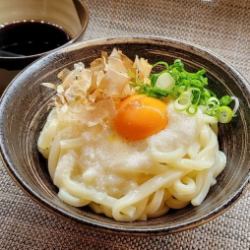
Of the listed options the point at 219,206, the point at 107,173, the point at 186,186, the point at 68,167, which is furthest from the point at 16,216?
the point at 219,206

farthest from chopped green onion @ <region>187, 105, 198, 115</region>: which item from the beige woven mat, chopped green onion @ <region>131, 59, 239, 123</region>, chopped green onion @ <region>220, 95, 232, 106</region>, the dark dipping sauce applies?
the dark dipping sauce

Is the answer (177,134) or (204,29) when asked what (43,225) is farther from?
(204,29)

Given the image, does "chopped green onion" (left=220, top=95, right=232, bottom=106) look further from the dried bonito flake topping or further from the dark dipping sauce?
the dark dipping sauce

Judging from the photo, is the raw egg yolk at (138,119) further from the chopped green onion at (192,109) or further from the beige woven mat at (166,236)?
the beige woven mat at (166,236)

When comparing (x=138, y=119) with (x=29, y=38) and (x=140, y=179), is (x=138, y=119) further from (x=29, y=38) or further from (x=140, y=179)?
(x=29, y=38)

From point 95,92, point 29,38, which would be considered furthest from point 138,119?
point 29,38

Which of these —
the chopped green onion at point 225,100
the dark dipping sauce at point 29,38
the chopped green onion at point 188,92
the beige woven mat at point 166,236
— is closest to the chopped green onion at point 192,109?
the chopped green onion at point 188,92

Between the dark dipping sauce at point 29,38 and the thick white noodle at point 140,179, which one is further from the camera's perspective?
the dark dipping sauce at point 29,38
